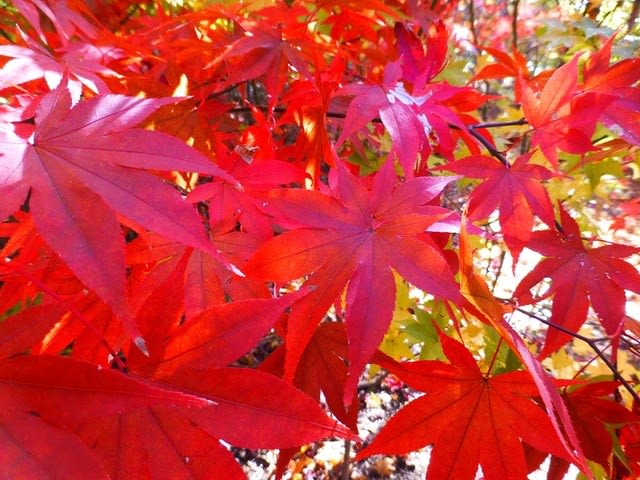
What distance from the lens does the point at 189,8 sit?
142 cm

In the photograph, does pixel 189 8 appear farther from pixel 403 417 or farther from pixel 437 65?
pixel 403 417

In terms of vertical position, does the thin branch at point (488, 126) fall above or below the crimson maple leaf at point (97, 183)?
above

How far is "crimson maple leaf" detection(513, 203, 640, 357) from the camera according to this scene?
0.63 meters

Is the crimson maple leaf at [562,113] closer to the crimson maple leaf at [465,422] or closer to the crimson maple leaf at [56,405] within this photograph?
the crimson maple leaf at [465,422]

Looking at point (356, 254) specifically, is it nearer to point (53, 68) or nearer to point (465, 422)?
point (465, 422)

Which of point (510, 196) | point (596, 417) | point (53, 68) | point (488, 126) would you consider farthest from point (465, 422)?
point (53, 68)

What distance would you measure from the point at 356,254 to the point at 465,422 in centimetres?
24

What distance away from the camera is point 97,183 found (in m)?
0.37

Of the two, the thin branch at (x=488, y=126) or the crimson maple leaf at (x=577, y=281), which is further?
the thin branch at (x=488, y=126)

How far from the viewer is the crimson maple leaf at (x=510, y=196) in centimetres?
66

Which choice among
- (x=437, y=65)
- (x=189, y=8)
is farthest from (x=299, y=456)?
(x=189, y=8)

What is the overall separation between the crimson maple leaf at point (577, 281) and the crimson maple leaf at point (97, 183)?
1.66ft

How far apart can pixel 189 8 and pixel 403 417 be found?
4.57 ft

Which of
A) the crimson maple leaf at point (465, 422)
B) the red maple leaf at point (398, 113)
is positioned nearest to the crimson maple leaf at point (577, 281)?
the crimson maple leaf at point (465, 422)
